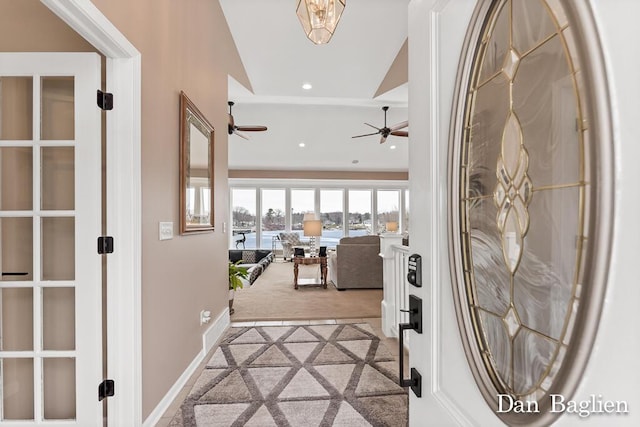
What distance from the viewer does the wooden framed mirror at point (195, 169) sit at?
7.91 feet

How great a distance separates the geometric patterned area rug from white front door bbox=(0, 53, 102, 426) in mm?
727

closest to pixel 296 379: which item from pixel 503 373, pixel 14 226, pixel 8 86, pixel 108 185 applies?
pixel 108 185

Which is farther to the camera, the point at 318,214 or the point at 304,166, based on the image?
the point at 318,214

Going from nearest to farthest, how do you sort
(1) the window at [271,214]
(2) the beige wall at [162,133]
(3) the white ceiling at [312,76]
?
(2) the beige wall at [162,133], (3) the white ceiling at [312,76], (1) the window at [271,214]

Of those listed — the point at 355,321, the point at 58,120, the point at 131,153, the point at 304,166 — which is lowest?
the point at 355,321

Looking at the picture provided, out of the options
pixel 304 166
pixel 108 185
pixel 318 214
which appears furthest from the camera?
pixel 318 214

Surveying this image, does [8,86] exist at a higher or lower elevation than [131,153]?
higher

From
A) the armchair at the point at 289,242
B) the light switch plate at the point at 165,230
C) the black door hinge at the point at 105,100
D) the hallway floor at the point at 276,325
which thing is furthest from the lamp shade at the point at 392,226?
the black door hinge at the point at 105,100

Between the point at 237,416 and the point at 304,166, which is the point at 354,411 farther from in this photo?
Answer: the point at 304,166

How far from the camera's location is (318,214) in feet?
36.5

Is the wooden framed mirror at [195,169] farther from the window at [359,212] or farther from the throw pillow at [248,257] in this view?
the window at [359,212]

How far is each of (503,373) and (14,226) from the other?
2.30 m

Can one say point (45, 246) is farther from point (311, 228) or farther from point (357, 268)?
point (311, 228)

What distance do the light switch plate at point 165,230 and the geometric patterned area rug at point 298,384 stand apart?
42.8 inches
